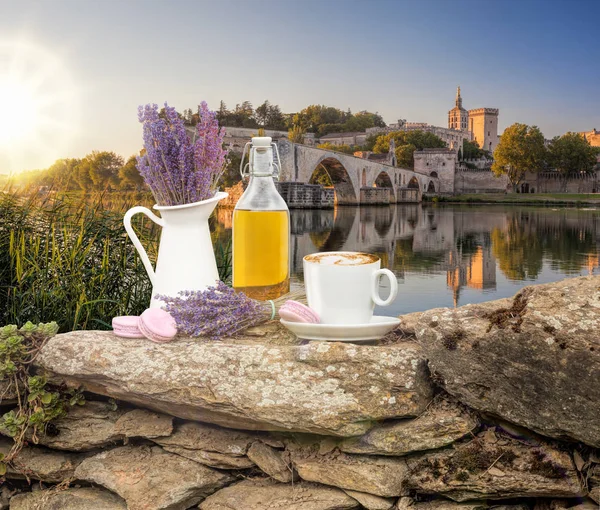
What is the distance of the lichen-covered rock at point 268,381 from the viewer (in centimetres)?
151

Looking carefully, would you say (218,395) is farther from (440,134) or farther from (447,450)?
(440,134)

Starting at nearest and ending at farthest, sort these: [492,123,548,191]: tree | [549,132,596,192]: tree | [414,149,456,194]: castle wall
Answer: [492,123,548,191]: tree < [549,132,596,192]: tree < [414,149,456,194]: castle wall

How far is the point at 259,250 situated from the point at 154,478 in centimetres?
70

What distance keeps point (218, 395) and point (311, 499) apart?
1.16ft

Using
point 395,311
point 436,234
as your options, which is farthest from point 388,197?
point 395,311

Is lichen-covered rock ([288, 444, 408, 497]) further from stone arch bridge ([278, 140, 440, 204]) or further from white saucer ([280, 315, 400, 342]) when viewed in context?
stone arch bridge ([278, 140, 440, 204])

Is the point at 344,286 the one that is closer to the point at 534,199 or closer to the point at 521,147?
the point at 534,199

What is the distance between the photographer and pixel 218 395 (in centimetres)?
157

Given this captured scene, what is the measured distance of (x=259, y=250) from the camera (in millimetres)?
1838

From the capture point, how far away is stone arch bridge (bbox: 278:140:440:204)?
29.4 meters

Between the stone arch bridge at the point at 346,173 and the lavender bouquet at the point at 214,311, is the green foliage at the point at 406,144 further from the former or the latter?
the lavender bouquet at the point at 214,311

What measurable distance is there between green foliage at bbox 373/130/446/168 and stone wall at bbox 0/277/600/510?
196 ft

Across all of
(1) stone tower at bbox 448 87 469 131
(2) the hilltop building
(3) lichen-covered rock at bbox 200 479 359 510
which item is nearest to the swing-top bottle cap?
(3) lichen-covered rock at bbox 200 479 359 510

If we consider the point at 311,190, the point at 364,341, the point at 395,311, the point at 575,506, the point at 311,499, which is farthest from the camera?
A: the point at 311,190
